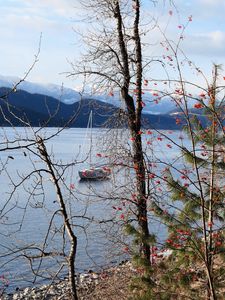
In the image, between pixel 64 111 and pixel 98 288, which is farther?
pixel 64 111

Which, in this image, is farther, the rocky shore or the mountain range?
the rocky shore

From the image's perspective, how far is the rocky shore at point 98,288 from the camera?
13361mm

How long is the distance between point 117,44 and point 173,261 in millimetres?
6995

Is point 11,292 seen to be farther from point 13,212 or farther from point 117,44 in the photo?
point 117,44

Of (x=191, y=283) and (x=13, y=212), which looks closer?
(x=191, y=283)

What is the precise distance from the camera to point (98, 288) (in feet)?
52.7

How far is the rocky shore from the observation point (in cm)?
1336

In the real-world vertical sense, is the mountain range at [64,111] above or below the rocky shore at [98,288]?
above

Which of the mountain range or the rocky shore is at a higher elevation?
the mountain range

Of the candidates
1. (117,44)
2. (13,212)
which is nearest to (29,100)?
(13,212)

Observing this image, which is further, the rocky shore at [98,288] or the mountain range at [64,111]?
the rocky shore at [98,288]

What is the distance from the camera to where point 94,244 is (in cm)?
2447

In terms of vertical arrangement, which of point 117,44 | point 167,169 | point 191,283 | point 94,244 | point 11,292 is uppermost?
point 117,44

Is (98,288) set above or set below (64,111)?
below
